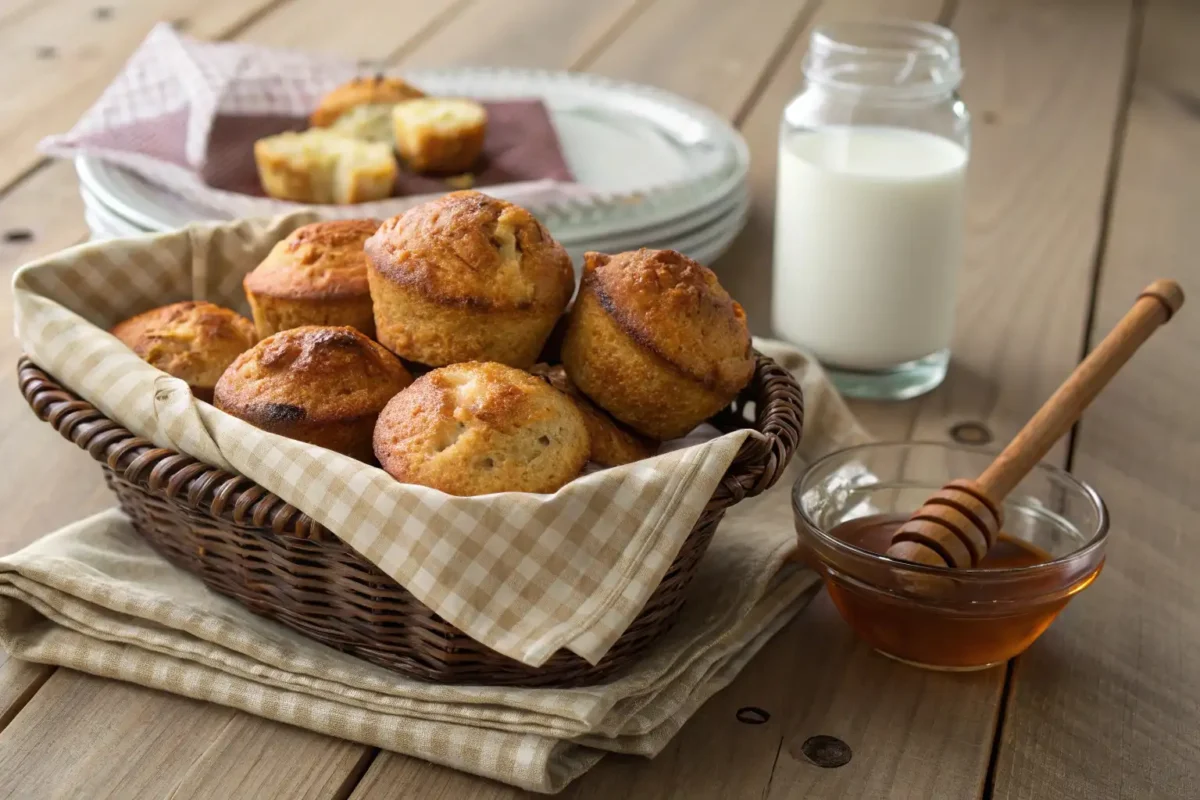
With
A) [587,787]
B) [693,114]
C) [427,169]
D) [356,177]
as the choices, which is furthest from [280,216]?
[693,114]

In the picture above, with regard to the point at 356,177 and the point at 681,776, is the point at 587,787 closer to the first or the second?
the point at 681,776

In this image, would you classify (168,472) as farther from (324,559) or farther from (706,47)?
(706,47)

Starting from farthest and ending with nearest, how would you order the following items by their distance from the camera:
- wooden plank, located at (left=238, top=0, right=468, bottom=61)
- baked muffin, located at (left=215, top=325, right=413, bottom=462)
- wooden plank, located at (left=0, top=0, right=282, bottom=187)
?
wooden plank, located at (left=238, top=0, right=468, bottom=61) < wooden plank, located at (left=0, top=0, right=282, bottom=187) < baked muffin, located at (left=215, top=325, right=413, bottom=462)

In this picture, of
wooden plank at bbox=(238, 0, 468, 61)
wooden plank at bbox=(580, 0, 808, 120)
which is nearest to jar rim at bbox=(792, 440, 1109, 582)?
wooden plank at bbox=(580, 0, 808, 120)

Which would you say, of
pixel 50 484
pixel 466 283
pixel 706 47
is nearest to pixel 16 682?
pixel 50 484

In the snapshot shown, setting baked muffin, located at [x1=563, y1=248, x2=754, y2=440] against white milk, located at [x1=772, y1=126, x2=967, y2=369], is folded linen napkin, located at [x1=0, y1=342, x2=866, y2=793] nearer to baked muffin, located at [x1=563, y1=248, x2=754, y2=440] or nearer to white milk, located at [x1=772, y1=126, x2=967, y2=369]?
baked muffin, located at [x1=563, y1=248, x2=754, y2=440]

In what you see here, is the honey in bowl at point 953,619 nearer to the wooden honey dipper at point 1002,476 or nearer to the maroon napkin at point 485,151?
the wooden honey dipper at point 1002,476
